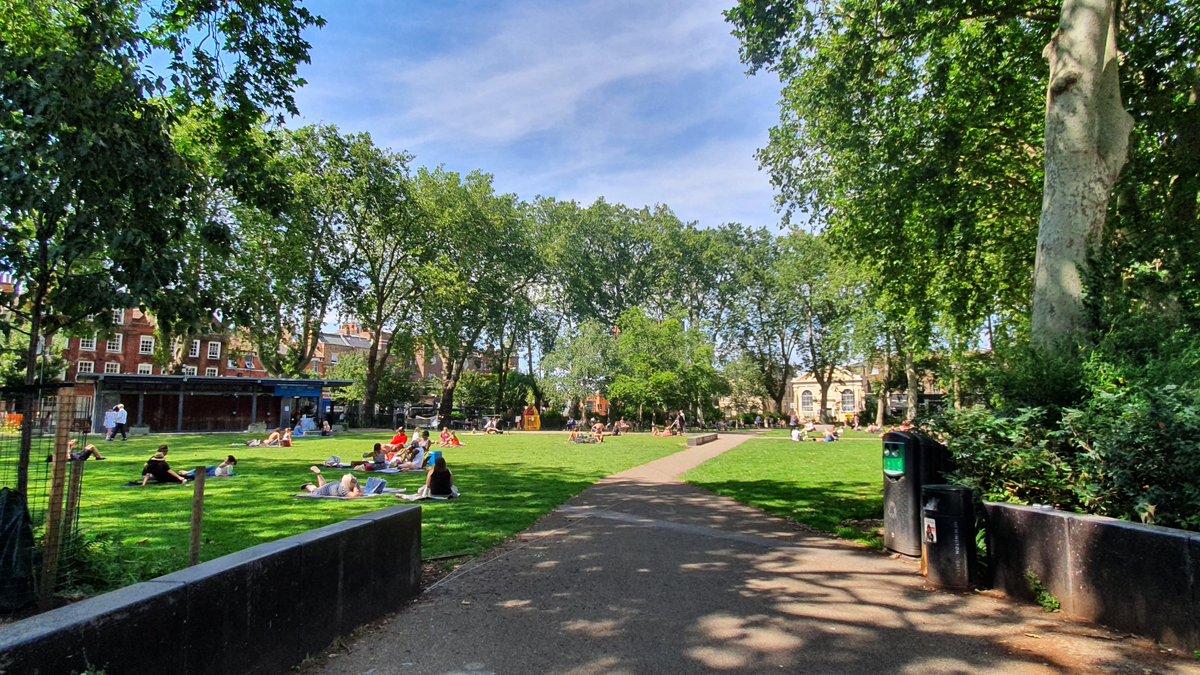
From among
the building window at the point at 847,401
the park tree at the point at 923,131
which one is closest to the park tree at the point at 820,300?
the building window at the point at 847,401

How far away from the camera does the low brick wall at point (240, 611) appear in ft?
8.68

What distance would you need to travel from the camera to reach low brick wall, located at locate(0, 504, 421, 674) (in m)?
2.65

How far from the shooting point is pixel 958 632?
4.74 meters

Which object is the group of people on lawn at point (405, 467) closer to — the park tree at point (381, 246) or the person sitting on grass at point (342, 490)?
the person sitting on grass at point (342, 490)

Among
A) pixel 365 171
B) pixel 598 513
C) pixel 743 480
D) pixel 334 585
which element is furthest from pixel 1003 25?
pixel 365 171

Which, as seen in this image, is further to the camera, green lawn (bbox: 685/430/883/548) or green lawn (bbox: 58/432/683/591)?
green lawn (bbox: 685/430/883/548)

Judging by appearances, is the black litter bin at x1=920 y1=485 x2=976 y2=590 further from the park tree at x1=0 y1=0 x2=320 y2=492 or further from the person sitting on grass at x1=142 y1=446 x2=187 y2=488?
the person sitting on grass at x1=142 y1=446 x2=187 y2=488

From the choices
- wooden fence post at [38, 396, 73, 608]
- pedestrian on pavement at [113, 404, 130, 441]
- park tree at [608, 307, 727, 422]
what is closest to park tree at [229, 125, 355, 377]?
pedestrian on pavement at [113, 404, 130, 441]

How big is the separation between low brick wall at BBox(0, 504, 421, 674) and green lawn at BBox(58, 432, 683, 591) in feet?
5.61

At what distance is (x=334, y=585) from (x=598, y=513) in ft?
Answer: 20.2

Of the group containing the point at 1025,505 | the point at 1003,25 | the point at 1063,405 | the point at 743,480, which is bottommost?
the point at 743,480

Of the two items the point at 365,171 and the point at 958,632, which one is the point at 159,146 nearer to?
the point at 958,632

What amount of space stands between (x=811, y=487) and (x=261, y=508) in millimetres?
10558

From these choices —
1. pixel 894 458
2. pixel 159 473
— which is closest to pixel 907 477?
pixel 894 458
